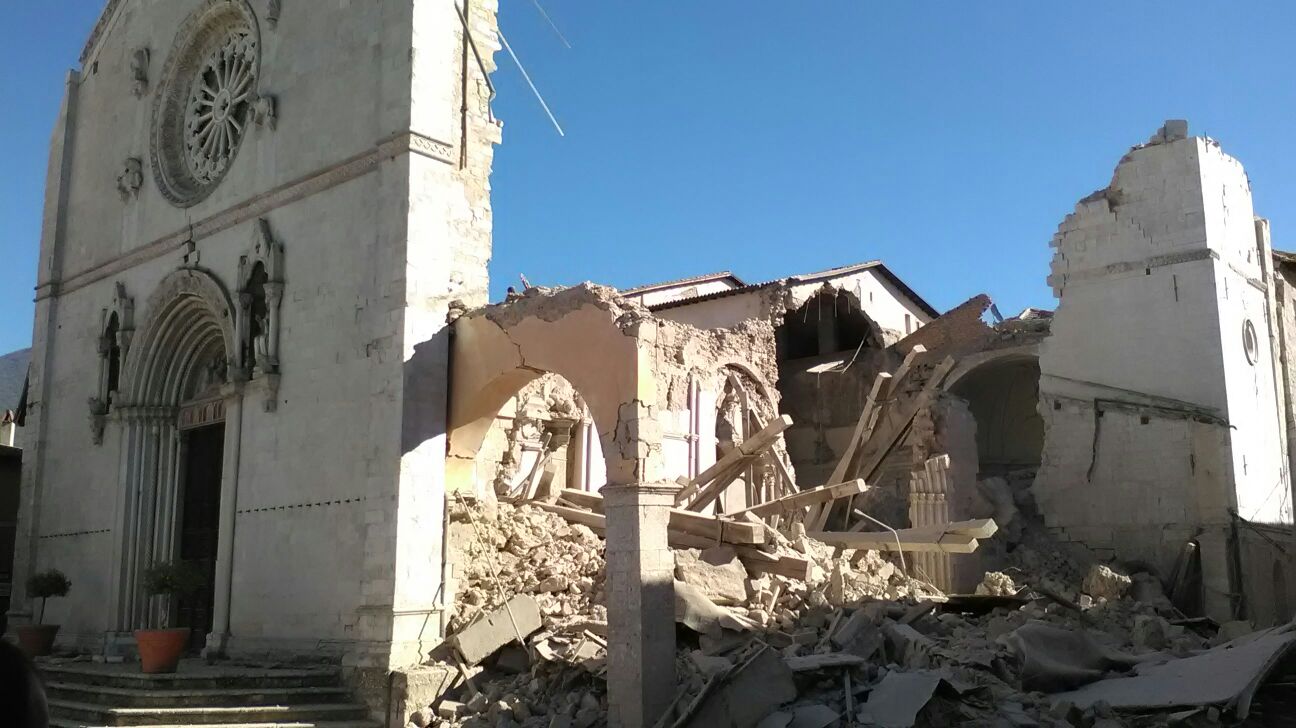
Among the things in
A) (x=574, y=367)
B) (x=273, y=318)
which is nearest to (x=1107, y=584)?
(x=574, y=367)

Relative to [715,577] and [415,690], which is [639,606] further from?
[415,690]

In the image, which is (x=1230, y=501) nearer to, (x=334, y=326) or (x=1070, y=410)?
(x=1070, y=410)

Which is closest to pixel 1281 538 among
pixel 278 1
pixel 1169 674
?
pixel 1169 674

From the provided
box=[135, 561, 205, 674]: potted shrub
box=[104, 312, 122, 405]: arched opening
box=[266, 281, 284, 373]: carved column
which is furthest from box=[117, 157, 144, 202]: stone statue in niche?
box=[135, 561, 205, 674]: potted shrub

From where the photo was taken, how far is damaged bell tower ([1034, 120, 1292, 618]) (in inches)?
631

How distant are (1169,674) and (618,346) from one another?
565cm

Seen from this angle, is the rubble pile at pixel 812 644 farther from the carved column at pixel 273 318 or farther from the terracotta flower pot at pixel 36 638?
the terracotta flower pot at pixel 36 638

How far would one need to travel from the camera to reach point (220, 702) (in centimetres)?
1188

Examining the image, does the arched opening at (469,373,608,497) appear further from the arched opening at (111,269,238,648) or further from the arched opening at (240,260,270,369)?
the arched opening at (111,269,238,648)

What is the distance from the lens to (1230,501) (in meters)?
15.8

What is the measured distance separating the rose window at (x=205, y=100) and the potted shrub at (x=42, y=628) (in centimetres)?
580

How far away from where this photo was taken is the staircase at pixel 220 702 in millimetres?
11539

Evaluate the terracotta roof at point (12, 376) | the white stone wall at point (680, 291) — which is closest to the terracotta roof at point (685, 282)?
the white stone wall at point (680, 291)

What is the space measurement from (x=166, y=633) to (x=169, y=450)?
5626 mm
